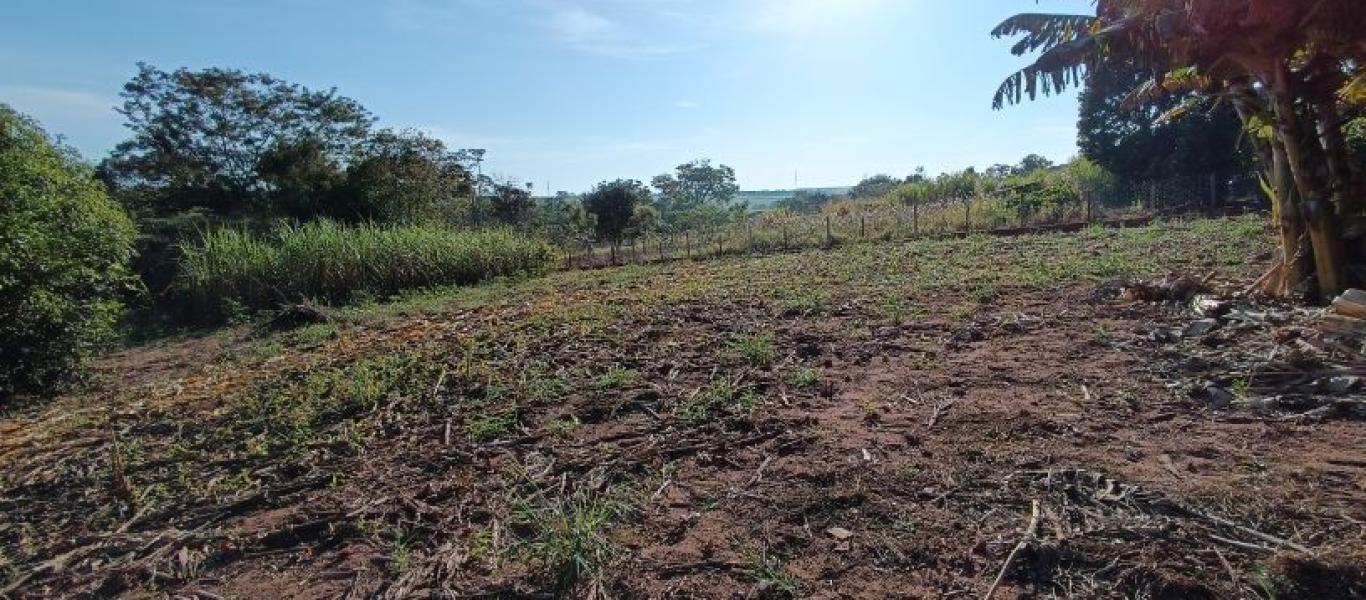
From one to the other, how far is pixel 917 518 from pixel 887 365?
2.38 m

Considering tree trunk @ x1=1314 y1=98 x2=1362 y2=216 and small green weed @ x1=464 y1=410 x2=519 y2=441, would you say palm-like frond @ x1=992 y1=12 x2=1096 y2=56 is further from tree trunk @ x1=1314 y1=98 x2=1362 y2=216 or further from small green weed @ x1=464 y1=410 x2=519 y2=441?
small green weed @ x1=464 y1=410 x2=519 y2=441

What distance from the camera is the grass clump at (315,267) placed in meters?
13.2

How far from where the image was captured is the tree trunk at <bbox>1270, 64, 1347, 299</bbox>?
225 inches

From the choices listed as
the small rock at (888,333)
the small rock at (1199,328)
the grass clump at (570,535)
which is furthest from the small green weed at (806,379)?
the small rock at (1199,328)

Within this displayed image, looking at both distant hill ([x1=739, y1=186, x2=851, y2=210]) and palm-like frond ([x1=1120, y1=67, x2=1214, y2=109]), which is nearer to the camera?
palm-like frond ([x1=1120, y1=67, x2=1214, y2=109])

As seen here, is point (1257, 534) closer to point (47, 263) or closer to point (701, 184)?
point (47, 263)

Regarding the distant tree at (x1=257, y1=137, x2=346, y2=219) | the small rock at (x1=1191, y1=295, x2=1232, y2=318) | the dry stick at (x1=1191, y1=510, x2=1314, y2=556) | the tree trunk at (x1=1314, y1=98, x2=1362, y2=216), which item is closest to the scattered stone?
the small rock at (x1=1191, y1=295, x2=1232, y2=318)

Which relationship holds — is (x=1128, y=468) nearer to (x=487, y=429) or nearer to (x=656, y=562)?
(x=656, y=562)

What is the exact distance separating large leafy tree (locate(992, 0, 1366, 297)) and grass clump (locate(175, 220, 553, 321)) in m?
11.6

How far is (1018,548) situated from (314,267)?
1348cm

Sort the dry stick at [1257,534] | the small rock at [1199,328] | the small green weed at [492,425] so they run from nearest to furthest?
the dry stick at [1257,534] < the small green weed at [492,425] < the small rock at [1199,328]

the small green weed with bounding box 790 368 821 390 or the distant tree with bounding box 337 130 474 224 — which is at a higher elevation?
the distant tree with bounding box 337 130 474 224

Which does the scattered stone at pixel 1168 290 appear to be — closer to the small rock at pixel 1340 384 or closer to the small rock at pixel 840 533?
the small rock at pixel 1340 384

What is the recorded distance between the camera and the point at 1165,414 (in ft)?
11.8
